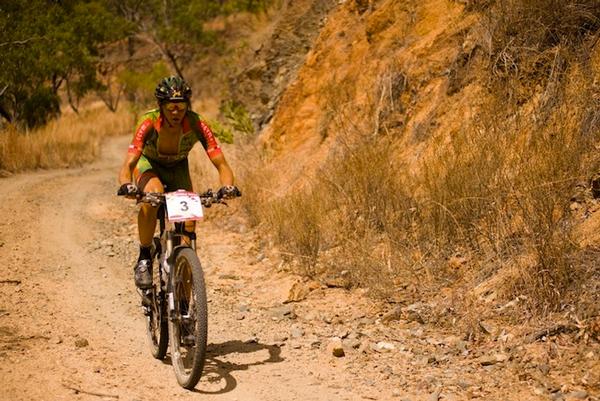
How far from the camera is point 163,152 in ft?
16.9

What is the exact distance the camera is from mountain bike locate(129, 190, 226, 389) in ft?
13.7

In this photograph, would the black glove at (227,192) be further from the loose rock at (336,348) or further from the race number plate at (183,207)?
the loose rock at (336,348)

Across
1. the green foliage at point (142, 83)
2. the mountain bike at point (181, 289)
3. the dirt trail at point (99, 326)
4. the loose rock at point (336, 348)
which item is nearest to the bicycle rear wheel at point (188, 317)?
the mountain bike at point (181, 289)

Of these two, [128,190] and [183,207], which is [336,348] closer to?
[183,207]

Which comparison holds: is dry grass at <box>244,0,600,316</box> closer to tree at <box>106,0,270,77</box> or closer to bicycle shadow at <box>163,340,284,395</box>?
bicycle shadow at <box>163,340,284,395</box>

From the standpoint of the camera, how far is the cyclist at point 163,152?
15.7 feet

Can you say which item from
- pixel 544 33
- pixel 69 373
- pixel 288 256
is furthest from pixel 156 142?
pixel 544 33

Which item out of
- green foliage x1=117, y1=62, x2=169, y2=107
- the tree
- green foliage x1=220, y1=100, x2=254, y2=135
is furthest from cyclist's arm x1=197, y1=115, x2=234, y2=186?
the tree

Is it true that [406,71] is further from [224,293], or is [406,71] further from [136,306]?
[136,306]

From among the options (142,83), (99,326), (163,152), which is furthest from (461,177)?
(142,83)

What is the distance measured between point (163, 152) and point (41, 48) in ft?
55.4

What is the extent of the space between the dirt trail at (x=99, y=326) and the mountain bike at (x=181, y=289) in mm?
170

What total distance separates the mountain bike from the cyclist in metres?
0.18

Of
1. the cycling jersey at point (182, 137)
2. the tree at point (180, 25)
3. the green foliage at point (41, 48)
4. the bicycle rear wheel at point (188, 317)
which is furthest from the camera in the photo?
the tree at point (180, 25)
